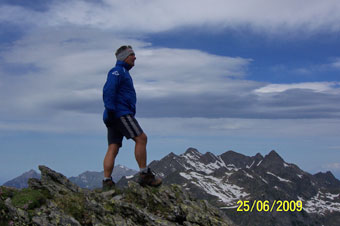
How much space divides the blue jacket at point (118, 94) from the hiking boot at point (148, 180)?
8.36 feet

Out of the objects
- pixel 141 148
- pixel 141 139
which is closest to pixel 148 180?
pixel 141 148

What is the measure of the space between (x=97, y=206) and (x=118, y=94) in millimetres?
4473

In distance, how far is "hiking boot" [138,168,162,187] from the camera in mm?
15477

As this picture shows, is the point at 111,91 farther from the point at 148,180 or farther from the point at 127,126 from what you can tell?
the point at 148,180

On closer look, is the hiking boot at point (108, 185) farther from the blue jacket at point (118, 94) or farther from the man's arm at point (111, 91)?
the man's arm at point (111, 91)

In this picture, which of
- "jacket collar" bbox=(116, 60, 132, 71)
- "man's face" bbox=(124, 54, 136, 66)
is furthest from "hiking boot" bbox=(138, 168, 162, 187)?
"man's face" bbox=(124, 54, 136, 66)

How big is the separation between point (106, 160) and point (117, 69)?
146 inches

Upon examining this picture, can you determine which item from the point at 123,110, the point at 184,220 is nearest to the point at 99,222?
the point at 184,220

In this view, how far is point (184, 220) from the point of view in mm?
14312

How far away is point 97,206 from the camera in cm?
1294

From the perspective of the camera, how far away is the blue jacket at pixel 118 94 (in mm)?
14602

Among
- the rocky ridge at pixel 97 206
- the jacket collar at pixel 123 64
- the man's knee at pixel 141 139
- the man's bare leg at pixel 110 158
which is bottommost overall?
the rocky ridge at pixel 97 206

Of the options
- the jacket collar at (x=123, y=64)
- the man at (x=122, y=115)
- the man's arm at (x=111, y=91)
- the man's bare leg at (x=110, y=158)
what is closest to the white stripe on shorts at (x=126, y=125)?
the man at (x=122, y=115)

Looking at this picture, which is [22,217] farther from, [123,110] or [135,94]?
[135,94]
